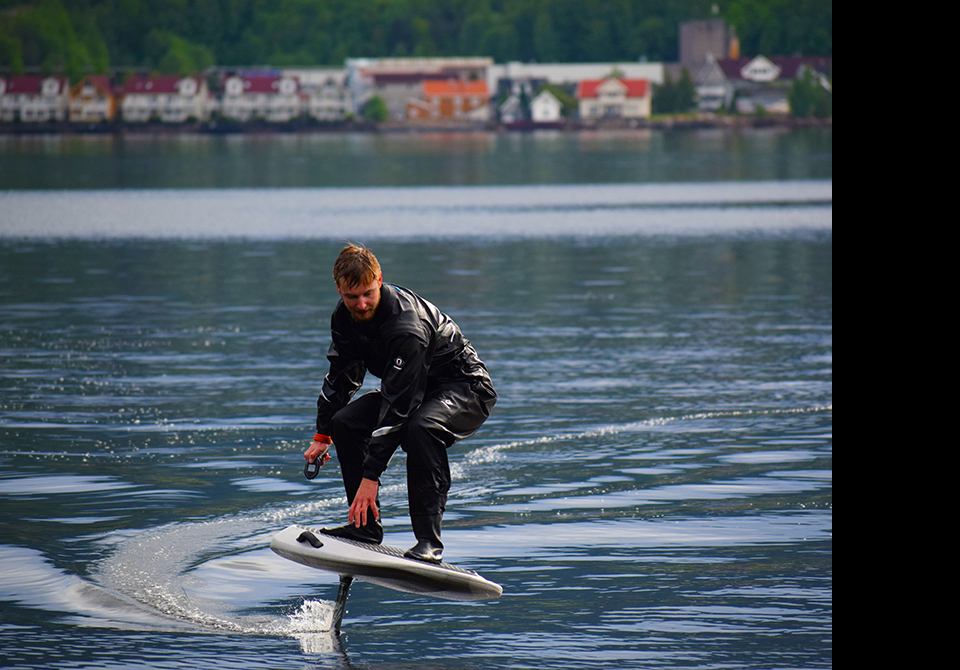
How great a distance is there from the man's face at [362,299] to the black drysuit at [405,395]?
0.08m

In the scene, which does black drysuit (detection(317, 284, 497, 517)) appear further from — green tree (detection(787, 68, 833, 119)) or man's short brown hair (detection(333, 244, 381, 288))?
green tree (detection(787, 68, 833, 119))

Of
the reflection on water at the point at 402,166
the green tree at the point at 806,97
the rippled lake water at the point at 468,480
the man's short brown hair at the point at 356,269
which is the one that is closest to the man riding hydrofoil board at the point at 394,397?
the man's short brown hair at the point at 356,269

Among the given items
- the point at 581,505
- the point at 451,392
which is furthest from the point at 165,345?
the point at 451,392

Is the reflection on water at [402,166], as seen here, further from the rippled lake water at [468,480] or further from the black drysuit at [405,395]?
the black drysuit at [405,395]

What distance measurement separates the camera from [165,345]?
1747 cm

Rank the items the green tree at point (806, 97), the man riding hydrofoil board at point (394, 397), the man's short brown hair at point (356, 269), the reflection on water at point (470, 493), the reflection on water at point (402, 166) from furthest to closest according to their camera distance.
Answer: the green tree at point (806, 97), the reflection on water at point (402, 166), the reflection on water at point (470, 493), the man riding hydrofoil board at point (394, 397), the man's short brown hair at point (356, 269)

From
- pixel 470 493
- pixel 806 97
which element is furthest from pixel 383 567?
pixel 806 97

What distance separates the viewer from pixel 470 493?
31.5 feet

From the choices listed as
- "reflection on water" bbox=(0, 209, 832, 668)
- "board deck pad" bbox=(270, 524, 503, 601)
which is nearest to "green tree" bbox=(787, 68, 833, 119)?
"reflection on water" bbox=(0, 209, 832, 668)

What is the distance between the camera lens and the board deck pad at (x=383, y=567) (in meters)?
6.42

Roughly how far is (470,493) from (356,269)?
3.67 meters

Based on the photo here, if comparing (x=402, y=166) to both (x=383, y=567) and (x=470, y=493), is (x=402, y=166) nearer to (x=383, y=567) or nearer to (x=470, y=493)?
(x=470, y=493)
